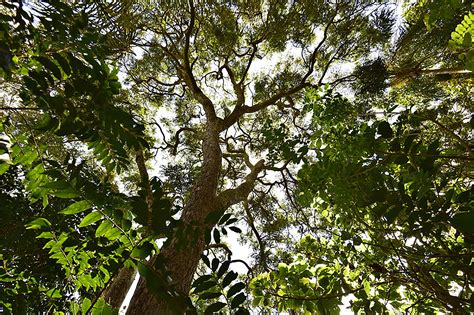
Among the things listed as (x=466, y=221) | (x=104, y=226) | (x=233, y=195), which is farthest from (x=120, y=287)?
(x=466, y=221)

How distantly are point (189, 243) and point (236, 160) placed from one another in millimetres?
6237

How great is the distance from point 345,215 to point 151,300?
161 cm

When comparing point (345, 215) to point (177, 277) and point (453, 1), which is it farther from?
point (177, 277)

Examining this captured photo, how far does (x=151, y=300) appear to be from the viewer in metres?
2.38

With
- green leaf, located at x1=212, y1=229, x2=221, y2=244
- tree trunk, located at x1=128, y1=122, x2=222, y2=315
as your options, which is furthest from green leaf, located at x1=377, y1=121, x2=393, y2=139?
tree trunk, located at x1=128, y1=122, x2=222, y2=315

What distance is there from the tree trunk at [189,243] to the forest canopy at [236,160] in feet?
0.06

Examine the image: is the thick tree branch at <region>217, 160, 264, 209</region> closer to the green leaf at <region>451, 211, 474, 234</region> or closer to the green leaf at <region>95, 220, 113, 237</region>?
the green leaf at <region>95, 220, 113, 237</region>

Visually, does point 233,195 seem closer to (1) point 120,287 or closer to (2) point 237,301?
(1) point 120,287

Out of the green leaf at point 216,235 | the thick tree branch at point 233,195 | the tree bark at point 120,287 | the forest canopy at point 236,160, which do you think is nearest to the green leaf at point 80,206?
the forest canopy at point 236,160

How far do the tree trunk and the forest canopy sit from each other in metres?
0.02

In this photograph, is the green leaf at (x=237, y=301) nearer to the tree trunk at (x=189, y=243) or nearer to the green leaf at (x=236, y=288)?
the green leaf at (x=236, y=288)

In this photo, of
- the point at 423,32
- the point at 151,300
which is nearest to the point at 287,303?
the point at 151,300

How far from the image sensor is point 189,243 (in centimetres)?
173

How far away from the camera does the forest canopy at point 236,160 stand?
954 millimetres
